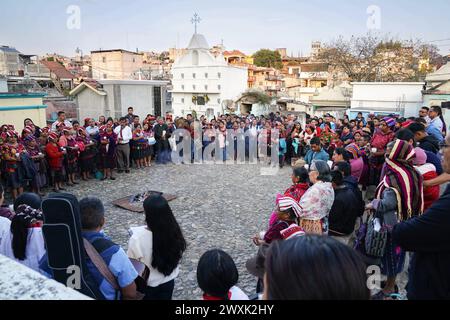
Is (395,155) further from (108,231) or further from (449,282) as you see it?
(108,231)

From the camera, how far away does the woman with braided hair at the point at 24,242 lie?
2961mm

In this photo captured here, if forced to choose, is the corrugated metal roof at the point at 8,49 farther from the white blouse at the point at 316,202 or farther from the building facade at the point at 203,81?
the white blouse at the point at 316,202

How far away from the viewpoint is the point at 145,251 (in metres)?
2.93

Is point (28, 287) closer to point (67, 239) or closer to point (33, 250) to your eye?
point (67, 239)

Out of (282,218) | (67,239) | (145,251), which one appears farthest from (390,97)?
(67,239)

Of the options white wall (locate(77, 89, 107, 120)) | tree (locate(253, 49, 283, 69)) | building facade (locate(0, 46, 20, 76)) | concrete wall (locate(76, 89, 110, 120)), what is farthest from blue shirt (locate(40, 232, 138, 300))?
tree (locate(253, 49, 283, 69))

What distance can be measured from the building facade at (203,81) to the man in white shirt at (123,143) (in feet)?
111

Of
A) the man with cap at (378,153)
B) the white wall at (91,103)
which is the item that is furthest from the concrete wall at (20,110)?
the man with cap at (378,153)

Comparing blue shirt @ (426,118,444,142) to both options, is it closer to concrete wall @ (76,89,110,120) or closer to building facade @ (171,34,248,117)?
concrete wall @ (76,89,110,120)

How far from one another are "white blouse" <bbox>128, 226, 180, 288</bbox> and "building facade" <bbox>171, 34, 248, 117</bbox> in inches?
1642

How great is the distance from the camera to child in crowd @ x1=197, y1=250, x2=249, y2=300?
221 centimetres
